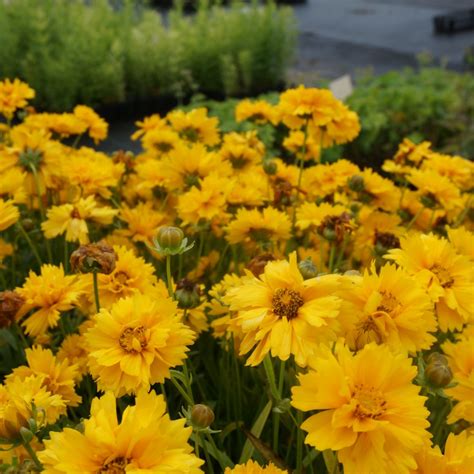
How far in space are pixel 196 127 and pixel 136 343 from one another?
0.92m

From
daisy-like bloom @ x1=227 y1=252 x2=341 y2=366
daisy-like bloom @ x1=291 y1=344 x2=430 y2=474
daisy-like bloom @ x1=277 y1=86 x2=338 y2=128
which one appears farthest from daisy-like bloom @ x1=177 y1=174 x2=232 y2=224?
daisy-like bloom @ x1=291 y1=344 x2=430 y2=474

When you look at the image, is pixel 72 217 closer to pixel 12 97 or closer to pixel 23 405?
pixel 23 405

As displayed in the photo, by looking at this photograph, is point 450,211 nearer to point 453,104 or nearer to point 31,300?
point 31,300

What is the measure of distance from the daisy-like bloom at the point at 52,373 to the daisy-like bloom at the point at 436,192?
726 mm

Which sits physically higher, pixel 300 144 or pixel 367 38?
pixel 300 144

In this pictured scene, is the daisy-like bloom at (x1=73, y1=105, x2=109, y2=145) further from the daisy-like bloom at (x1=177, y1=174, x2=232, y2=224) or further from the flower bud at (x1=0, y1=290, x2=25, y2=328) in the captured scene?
the flower bud at (x1=0, y1=290, x2=25, y2=328)

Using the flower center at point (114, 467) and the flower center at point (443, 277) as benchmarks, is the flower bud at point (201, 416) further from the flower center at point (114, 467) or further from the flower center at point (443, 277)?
the flower center at point (443, 277)

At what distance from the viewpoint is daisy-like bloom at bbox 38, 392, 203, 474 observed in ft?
1.83

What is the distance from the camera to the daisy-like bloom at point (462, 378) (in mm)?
740

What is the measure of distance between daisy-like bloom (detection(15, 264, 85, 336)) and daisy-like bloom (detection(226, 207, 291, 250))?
1.00 ft

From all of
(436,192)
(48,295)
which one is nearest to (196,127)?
(436,192)

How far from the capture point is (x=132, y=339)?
0.71 m

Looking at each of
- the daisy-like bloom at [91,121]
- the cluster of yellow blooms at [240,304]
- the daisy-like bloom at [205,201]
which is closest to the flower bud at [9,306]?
the cluster of yellow blooms at [240,304]

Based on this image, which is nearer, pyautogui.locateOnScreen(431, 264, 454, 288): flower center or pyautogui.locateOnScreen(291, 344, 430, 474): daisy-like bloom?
pyautogui.locateOnScreen(291, 344, 430, 474): daisy-like bloom
